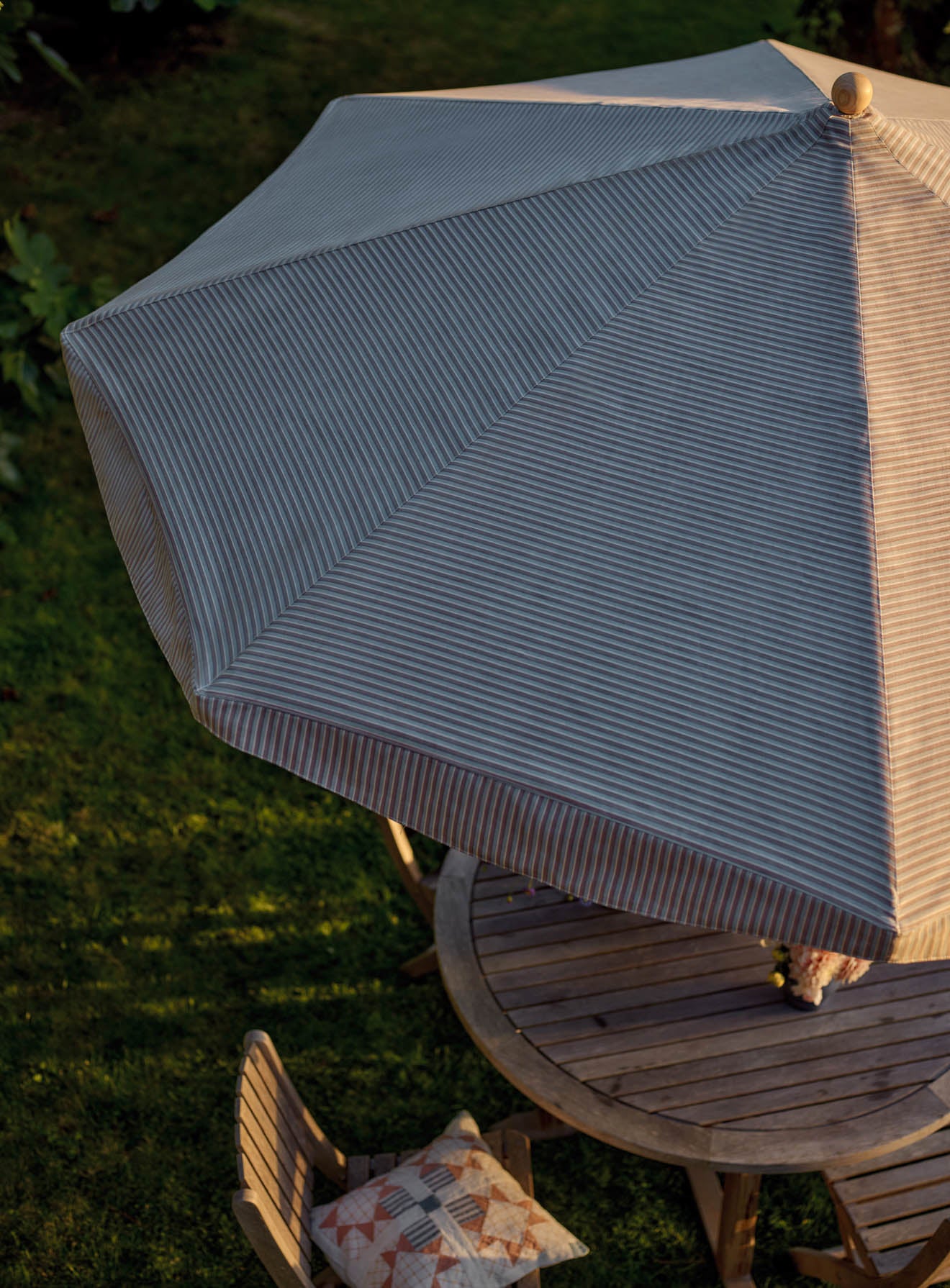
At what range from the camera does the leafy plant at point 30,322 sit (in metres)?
6.07

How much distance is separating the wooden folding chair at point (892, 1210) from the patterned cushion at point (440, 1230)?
2.58ft

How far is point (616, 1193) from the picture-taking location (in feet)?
13.4

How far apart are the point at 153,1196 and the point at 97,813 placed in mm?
1729

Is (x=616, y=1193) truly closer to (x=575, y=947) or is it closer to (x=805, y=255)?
(x=575, y=947)

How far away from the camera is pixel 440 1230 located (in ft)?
10.4

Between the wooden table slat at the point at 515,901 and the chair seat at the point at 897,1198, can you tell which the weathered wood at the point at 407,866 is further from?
the chair seat at the point at 897,1198

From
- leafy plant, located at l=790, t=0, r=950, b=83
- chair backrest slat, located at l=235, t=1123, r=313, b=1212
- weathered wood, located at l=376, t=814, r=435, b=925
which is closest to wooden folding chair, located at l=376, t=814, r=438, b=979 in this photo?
weathered wood, located at l=376, t=814, r=435, b=925

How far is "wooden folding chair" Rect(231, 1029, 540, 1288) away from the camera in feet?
9.35

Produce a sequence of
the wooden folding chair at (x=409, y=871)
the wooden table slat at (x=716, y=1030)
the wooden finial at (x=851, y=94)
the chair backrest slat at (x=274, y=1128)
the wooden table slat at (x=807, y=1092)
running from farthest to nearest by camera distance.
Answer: the wooden folding chair at (x=409, y=871), the wooden table slat at (x=716, y=1030), the wooden table slat at (x=807, y=1092), the chair backrest slat at (x=274, y=1128), the wooden finial at (x=851, y=94)

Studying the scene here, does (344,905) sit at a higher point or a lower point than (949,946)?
lower

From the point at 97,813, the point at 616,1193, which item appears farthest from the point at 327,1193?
the point at 97,813

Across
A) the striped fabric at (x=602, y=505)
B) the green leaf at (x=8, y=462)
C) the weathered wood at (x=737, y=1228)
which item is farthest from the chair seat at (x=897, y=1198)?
the green leaf at (x=8, y=462)

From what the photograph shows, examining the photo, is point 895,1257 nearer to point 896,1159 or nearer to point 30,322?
point 896,1159

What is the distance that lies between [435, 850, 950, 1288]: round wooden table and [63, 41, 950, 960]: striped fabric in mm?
1421
